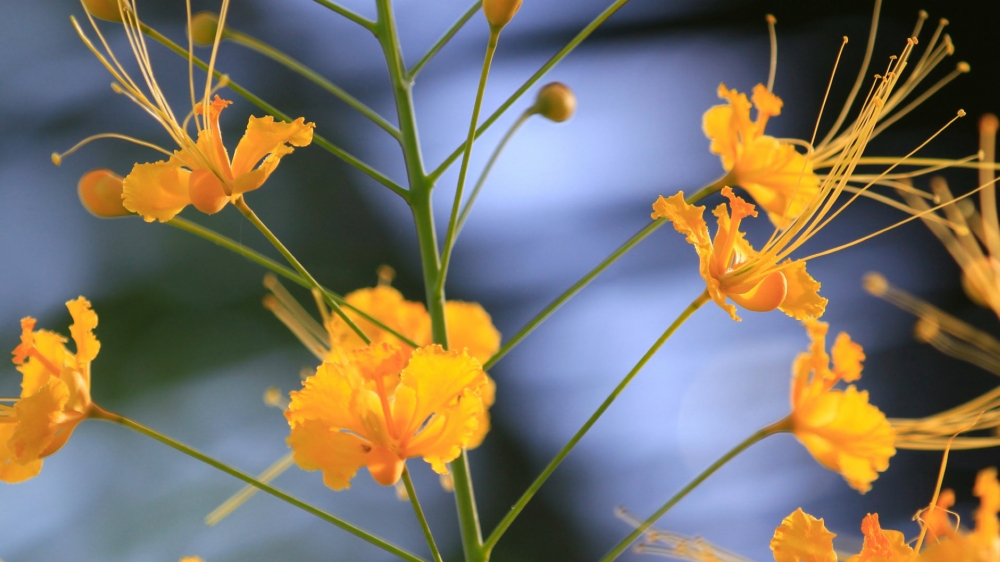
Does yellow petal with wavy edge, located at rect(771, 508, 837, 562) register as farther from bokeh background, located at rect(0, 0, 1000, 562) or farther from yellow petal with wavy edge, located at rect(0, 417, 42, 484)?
bokeh background, located at rect(0, 0, 1000, 562)

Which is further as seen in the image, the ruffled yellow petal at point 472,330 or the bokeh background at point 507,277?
the bokeh background at point 507,277

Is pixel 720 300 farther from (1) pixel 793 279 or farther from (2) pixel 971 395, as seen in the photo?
(2) pixel 971 395

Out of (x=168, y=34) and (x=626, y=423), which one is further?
(x=626, y=423)

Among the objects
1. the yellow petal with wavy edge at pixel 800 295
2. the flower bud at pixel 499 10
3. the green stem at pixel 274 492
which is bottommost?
the green stem at pixel 274 492

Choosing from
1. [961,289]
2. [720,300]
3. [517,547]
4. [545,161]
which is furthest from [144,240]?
[961,289]

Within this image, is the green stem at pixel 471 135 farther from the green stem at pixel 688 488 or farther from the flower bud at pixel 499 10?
the green stem at pixel 688 488

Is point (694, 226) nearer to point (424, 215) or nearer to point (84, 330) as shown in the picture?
point (424, 215)

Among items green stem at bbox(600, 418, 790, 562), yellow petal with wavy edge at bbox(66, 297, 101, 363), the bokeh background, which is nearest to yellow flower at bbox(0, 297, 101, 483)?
yellow petal with wavy edge at bbox(66, 297, 101, 363)

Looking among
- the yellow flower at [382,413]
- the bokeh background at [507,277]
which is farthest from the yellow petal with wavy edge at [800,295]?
the bokeh background at [507,277]
